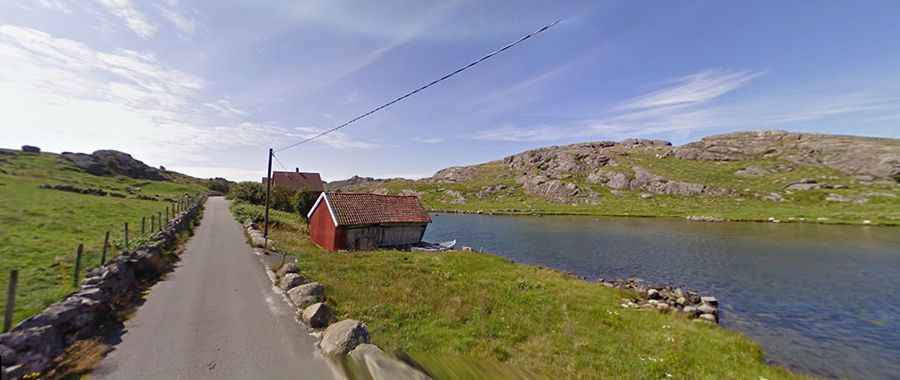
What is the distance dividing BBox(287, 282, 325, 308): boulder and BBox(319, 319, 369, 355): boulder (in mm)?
3640

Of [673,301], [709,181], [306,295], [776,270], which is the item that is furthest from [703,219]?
[306,295]

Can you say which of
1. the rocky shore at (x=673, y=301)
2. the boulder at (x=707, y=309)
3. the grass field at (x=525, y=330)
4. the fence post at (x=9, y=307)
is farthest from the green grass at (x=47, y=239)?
the boulder at (x=707, y=309)

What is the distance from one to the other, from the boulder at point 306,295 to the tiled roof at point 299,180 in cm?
7287

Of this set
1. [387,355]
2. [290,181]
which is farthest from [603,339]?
[290,181]

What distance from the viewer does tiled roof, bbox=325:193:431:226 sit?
32.5 meters

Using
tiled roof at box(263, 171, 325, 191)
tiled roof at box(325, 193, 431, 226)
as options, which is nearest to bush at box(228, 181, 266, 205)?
tiled roof at box(263, 171, 325, 191)

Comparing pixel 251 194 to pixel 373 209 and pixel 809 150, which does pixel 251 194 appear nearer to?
pixel 373 209

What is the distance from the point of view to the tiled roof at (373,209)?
32531 mm

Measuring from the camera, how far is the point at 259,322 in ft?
39.2

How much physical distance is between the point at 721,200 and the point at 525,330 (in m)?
113

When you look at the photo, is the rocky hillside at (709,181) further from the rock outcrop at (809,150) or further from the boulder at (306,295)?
the boulder at (306,295)

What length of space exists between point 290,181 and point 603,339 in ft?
280

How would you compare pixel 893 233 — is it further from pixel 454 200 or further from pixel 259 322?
pixel 454 200

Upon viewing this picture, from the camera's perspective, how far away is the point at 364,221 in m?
32.8
